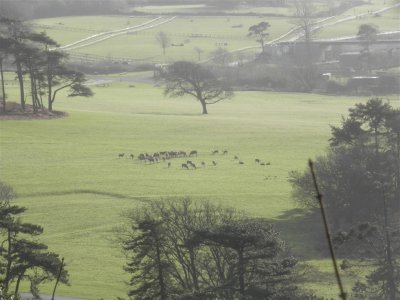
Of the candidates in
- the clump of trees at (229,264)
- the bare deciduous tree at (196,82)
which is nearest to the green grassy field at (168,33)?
the bare deciduous tree at (196,82)

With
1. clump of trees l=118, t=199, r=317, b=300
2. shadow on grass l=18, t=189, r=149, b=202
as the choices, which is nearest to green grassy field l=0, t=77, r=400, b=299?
shadow on grass l=18, t=189, r=149, b=202

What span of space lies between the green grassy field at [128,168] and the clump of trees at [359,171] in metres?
1.52

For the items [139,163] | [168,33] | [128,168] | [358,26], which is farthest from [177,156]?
[358,26]

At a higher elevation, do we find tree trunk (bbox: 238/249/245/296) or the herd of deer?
tree trunk (bbox: 238/249/245/296)

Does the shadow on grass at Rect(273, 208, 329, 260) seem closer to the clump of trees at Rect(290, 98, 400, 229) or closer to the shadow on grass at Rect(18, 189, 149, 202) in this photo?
the clump of trees at Rect(290, 98, 400, 229)

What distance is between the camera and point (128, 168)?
54188 millimetres

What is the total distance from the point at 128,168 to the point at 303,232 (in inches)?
547

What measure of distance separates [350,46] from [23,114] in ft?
240

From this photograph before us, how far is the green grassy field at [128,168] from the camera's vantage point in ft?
131

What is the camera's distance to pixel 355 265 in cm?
3488

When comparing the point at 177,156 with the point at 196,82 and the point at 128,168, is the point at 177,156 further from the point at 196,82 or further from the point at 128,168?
the point at 196,82

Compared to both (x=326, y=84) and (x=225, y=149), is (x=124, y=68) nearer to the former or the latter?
(x=326, y=84)

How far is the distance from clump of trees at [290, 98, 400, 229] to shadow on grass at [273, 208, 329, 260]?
0.62m

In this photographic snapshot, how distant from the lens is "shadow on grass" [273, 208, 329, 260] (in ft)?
131
